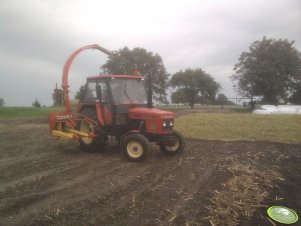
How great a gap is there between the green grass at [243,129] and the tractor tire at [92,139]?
4.76 meters

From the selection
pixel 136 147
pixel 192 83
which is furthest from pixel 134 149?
pixel 192 83

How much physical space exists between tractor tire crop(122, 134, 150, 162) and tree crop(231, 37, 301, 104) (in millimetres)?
33469

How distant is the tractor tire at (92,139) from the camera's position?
29.0 ft

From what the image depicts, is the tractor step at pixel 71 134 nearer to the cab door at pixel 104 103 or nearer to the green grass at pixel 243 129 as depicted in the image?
the cab door at pixel 104 103

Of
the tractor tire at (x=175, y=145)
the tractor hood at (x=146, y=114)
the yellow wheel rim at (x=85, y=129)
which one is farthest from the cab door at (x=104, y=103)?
the tractor tire at (x=175, y=145)

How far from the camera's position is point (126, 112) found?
339 inches

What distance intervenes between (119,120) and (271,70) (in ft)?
110

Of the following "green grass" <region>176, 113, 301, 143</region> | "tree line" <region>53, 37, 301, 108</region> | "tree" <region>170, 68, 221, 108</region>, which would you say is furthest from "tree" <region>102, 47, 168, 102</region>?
"green grass" <region>176, 113, 301, 143</region>

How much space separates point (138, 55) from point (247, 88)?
15.9 m

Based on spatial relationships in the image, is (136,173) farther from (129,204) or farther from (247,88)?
(247,88)

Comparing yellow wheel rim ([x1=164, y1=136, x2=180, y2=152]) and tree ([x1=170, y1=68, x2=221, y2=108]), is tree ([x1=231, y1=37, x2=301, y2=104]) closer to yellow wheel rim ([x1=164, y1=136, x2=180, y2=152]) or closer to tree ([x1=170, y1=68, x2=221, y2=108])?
tree ([x1=170, y1=68, x2=221, y2=108])

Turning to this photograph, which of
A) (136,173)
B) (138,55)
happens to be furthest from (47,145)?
(138,55)

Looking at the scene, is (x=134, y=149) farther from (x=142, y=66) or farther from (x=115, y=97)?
(x=142, y=66)

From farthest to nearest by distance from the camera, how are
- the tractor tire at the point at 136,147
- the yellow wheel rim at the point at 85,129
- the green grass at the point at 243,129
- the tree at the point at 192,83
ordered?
the tree at the point at 192,83
the green grass at the point at 243,129
the yellow wheel rim at the point at 85,129
the tractor tire at the point at 136,147
